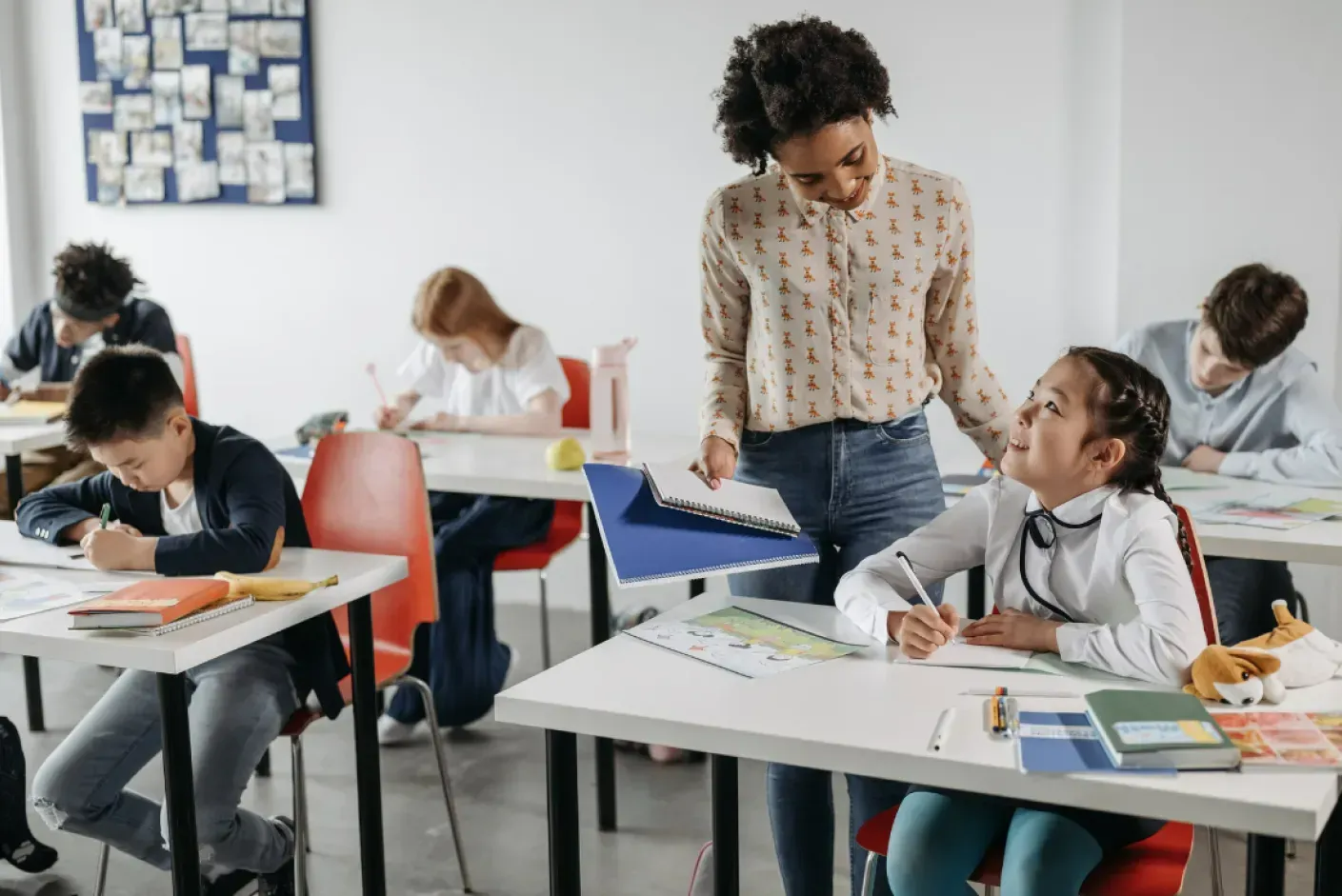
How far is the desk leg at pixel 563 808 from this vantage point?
161 cm

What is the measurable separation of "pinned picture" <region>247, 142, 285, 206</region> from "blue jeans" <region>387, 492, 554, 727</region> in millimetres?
1978

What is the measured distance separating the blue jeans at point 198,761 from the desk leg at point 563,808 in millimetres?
697

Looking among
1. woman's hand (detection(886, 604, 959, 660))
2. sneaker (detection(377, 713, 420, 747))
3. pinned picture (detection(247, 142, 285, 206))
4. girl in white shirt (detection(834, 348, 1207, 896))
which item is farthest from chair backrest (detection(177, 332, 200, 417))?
woman's hand (detection(886, 604, 959, 660))

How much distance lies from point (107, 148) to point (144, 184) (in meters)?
0.21

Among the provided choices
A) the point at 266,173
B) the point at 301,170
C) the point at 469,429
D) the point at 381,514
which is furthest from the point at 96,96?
the point at 381,514

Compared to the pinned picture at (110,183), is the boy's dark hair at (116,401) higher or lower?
lower

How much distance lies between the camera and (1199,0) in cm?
342

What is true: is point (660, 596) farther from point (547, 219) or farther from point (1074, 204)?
point (1074, 204)

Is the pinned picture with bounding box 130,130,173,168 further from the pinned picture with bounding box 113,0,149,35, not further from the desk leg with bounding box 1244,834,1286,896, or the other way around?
the desk leg with bounding box 1244,834,1286,896

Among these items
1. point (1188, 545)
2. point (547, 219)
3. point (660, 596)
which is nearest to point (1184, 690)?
point (1188, 545)

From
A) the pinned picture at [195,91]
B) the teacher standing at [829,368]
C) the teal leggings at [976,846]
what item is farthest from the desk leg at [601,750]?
the pinned picture at [195,91]

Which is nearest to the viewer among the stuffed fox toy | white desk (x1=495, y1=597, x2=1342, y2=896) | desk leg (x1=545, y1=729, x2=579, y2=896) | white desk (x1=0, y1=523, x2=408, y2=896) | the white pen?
white desk (x1=495, y1=597, x2=1342, y2=896)

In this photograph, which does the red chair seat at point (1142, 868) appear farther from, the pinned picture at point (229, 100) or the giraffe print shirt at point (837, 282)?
the pinned picture at point (229, 100)

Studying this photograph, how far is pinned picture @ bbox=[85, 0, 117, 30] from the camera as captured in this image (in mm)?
5055
